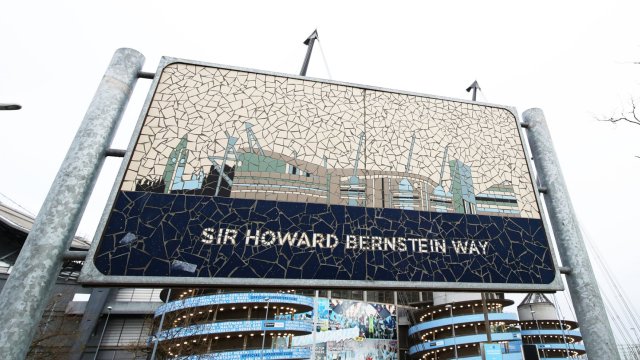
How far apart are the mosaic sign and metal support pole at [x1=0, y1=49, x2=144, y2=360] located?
0.34 m

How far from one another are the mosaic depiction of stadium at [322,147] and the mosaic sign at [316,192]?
0.06ft

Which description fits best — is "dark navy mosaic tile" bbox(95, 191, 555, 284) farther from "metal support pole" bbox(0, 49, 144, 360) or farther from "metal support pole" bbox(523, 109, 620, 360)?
"metal support pole" bbox(0, 49, 144, 360)

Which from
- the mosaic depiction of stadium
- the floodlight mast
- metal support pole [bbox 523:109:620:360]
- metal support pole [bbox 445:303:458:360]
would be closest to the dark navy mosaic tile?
the mosaic depiction of stadium

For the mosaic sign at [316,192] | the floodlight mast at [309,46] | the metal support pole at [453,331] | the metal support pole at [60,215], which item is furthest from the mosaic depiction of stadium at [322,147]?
the metal support pole at [453,331]

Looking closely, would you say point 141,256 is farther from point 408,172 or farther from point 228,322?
point 228,322

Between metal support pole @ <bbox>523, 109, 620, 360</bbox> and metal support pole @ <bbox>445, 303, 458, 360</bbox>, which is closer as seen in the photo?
metal support pole @ <bbox>523, 109, 620, 360</bbox>

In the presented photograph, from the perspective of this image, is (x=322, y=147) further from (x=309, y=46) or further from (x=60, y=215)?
(x=309, y=46)

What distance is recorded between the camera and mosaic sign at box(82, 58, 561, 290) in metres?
4.02

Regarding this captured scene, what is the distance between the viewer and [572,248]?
4812 mm

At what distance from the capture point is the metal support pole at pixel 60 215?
3.32m

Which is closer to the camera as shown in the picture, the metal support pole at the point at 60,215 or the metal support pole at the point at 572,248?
the metal support pole at the point at 60,215

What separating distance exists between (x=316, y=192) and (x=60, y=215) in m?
2.95

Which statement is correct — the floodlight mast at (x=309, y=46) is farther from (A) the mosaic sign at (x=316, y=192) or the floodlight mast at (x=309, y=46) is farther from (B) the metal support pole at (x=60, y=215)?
(B) the metal support pole at (x=60, y=215)

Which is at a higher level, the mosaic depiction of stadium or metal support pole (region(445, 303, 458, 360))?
metal support pole (region(445, 303, 458, 360))
